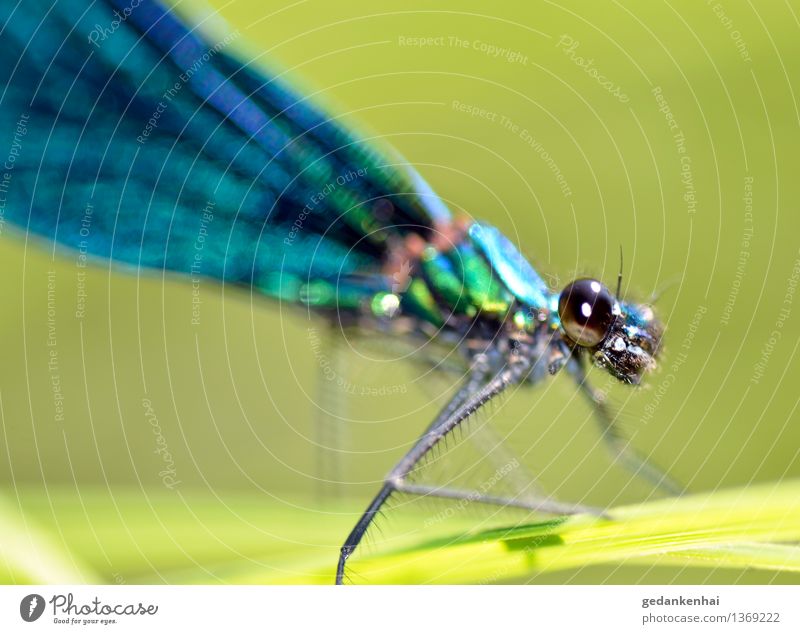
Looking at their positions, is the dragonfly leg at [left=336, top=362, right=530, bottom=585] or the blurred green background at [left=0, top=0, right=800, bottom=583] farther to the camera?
the blurred green background at [left=0, top=0, right=800, bottom=583]

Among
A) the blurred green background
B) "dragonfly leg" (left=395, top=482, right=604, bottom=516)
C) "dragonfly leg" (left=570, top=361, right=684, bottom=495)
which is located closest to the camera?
"dragonfly leg" (left=395, top=482, right=604, bottom=516)

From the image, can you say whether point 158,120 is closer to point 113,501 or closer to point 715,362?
point 113,501

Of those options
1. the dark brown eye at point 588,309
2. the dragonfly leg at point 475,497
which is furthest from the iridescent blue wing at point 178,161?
the dragonfly leg at point 475,497

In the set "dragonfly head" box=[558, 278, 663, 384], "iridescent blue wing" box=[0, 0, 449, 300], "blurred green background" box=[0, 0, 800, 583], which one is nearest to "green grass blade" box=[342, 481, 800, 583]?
"dragonfly head" box=[558, 278, 663, 384]

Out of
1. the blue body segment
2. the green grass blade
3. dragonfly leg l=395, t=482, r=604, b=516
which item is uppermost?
the blue body segment

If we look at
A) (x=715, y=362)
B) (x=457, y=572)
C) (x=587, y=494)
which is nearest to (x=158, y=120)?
(x=457, y=572)

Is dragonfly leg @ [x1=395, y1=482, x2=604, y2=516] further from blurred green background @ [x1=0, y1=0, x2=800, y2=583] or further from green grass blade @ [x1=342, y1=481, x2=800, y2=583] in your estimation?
blurred green background @ [x1=0, y1=0, x2=800, y2=583]

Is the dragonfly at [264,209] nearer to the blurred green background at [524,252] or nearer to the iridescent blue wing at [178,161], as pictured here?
the iridescent blue wing at [178,161]
